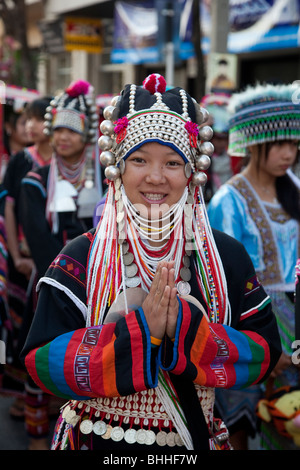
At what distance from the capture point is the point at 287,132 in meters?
3.34

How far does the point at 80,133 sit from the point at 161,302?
2.42 m

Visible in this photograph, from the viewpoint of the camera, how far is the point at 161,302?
6.13ft

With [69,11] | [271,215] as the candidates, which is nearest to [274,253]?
[271,215]

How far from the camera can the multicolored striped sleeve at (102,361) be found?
73.2 inches

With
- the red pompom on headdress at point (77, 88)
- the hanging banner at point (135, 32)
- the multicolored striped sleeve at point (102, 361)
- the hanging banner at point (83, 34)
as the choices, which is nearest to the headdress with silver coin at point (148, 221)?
the multicolored striped sleeve at point (102, 361)

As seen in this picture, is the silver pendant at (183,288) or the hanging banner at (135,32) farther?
the hanging banner at (135,32)

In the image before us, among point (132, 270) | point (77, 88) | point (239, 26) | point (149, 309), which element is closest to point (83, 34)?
point (239, 26)

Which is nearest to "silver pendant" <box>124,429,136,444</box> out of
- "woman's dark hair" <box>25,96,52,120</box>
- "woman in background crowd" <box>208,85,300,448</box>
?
"woman in background crowd" <box>208,85,300,448</box>

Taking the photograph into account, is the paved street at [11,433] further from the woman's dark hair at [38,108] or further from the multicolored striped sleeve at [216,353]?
the multicolored striped sleeve at [216,353]

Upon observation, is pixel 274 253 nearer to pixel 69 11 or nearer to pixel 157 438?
pixel 157 438

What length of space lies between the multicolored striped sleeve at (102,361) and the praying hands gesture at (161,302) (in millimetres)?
29

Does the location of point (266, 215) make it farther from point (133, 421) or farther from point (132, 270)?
point (133, 421)

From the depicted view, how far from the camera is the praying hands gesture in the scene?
1858 mm

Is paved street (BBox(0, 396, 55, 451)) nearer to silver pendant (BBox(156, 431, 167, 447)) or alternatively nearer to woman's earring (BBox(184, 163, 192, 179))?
silver pendant (BBox(156, 431, 167, 447))
